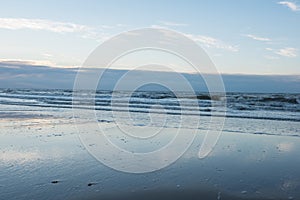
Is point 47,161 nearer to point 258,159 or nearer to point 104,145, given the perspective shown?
point 104,145

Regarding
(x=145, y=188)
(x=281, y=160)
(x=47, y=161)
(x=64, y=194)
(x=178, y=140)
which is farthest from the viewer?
(x=178, y=140)

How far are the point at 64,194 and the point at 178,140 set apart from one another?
6576mm

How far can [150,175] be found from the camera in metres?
6.95

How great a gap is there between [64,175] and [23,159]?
1.84m

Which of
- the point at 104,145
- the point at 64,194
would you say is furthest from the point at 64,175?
the point at 104,145

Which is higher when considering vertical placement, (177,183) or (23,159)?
(23,159)

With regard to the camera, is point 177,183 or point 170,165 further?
point 170,165

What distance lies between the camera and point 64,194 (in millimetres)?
5543

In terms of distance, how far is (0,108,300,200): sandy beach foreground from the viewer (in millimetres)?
5746

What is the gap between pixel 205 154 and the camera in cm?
921

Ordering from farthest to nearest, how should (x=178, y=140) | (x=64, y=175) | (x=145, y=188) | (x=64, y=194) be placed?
(x=178, y=140) < (x=64, y=175) < (x=145, y=188) < (x=64, y=194)

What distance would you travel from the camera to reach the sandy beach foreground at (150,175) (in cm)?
575

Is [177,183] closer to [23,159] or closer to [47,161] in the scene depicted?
[47,161]

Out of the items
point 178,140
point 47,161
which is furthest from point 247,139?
point 47,161
